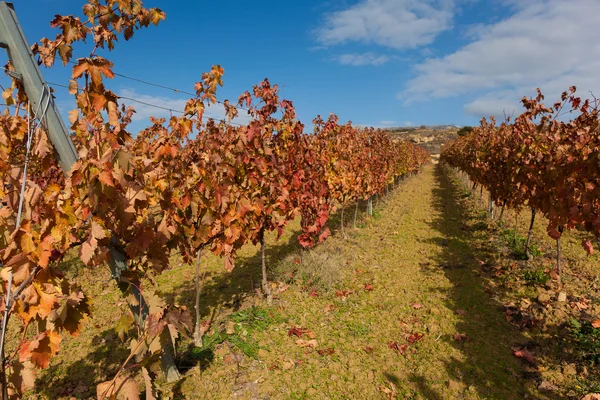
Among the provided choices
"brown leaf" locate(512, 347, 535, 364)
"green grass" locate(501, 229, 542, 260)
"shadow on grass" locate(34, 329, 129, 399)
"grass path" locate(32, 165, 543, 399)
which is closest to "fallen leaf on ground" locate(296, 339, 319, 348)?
"grass path" locate(32, 165, 543, 399)

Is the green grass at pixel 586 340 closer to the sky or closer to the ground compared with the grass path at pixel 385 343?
closer to the sky

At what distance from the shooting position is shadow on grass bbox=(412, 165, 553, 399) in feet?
14.4

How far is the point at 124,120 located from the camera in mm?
7730

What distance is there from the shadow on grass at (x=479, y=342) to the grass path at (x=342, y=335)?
20 millimetres

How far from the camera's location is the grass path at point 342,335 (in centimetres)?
442

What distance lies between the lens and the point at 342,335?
18.5 feet

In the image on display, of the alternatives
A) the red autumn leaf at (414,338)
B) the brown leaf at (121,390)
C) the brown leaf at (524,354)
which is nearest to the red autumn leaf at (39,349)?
the brown leaf at (121,390)

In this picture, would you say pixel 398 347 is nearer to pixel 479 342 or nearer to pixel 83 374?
pixel 479 342

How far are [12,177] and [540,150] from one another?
9.96m

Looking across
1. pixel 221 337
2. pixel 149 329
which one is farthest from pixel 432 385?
pixel 149 329

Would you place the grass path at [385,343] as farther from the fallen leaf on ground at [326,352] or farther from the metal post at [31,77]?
the metal post at [31,77]

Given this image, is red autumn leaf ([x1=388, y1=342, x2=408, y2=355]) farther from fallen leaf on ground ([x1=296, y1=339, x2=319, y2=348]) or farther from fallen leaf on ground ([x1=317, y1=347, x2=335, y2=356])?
fallen leaf on ground ([x1=296, y1=339, x2=319, y2=348])

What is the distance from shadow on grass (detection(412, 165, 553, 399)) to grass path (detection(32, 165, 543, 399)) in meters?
0.02

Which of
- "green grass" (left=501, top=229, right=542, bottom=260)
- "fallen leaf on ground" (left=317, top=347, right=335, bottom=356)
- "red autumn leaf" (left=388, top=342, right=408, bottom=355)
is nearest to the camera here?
"fallen leaf on ground" (left=317, top=347, right=335, bottom=356)
